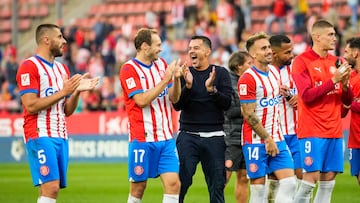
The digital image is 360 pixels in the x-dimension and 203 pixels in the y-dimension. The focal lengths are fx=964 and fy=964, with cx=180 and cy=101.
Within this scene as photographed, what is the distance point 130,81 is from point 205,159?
1.65 metres

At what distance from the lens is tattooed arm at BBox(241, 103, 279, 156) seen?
1206cm

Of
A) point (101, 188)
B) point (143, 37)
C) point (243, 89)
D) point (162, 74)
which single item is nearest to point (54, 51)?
point (143, 37)

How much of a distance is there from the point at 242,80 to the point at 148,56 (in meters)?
1.24

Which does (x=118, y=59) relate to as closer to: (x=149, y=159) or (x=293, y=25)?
(x=293, y=25)

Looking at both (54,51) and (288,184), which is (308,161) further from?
(54,51)

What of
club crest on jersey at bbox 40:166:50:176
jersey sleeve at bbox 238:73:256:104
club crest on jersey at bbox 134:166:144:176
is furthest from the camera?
jersey sleeve at bbox 238:73:256:104

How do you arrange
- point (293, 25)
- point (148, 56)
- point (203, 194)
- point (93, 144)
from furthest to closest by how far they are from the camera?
point (293, 25)
point (93, 144)
point (203, 194)
point (148, 56)

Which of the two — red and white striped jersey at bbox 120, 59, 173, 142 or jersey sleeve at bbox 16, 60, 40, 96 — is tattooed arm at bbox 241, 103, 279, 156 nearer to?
red and white striped jersey at bbox 120, 59, 173, 142

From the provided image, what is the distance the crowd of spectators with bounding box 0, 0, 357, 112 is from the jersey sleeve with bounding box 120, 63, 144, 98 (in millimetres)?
15368

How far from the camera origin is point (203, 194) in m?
17.9

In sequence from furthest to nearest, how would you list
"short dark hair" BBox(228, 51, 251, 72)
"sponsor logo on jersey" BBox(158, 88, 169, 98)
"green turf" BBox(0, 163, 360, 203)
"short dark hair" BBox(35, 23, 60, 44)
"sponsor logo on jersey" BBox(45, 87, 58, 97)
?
"green turf" BBox(0, 163, 360, 203)
"short dark hair" BBox(228, 51, 251, 72)
"sponsor logo on jersey" BBox(158, 88, 169, 98)
"short dark hair" BBox(35, 23, 60, 44)
"sponsor logo on jersey" BBox(45, 87, 58, 97)

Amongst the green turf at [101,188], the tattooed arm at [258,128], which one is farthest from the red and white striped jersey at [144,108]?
the green turf at [101,188]

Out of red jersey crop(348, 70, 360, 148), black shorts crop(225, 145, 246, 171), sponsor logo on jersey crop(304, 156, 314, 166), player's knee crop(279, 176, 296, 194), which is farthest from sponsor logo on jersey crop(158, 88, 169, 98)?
red jersey crop(348, 70, 360, 148)

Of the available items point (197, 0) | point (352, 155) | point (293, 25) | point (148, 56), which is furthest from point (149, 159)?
point (197, 0)
